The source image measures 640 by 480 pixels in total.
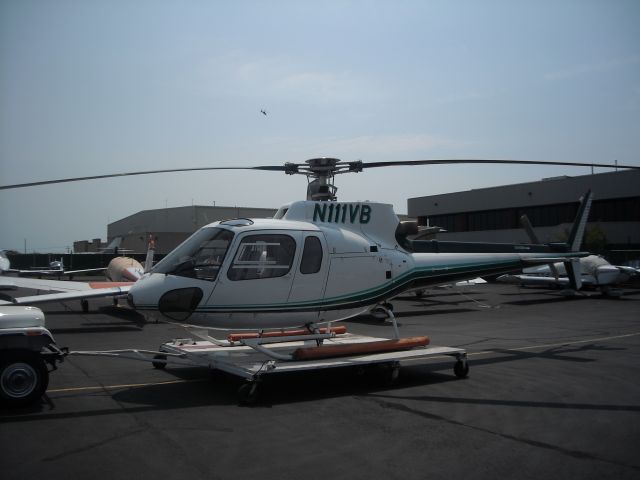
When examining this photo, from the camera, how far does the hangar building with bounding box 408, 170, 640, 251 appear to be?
4788 cm

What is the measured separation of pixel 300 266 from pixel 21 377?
4.31m

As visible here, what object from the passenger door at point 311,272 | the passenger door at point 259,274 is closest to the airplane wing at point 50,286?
the passenger door at point 259,274

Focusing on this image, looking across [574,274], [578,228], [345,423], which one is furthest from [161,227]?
[345,423]

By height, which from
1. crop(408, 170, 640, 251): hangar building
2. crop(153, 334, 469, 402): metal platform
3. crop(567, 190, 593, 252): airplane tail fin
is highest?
crop(408, 170, 640, 251): hangar building

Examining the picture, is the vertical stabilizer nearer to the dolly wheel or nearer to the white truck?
the dolly wheel

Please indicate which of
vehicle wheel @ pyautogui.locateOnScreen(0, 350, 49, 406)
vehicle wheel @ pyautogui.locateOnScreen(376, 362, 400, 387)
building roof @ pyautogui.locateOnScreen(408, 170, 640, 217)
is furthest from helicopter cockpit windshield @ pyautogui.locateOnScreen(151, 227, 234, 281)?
building roof @ pyautogui.locateOnScreen(408, 170, 640, 217)

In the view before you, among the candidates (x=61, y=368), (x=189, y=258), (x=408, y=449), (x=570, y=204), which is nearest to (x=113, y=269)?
(x=61, y=368)

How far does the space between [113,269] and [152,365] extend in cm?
1826

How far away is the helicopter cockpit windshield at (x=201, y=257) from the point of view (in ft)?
28.8

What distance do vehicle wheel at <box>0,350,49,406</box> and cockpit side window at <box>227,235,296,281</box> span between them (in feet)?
9.53

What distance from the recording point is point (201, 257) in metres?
8.91

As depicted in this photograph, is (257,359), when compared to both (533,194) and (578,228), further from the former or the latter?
(533,194)

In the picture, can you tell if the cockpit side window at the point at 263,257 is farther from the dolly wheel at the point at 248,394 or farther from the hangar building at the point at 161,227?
the hangar building at the point at 161,227

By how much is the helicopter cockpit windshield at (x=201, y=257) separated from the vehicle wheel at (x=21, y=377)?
2281mm
